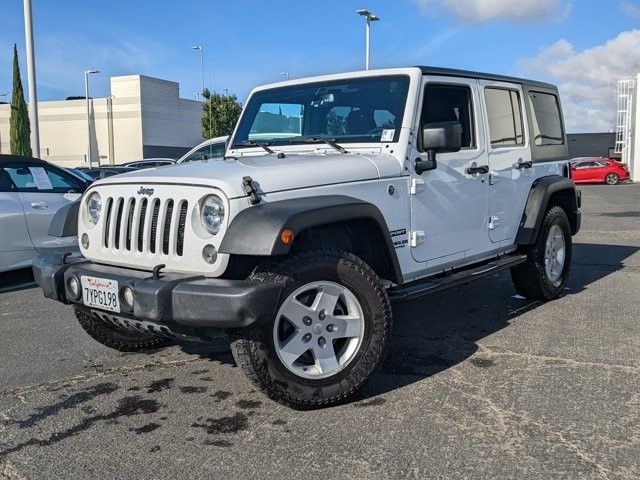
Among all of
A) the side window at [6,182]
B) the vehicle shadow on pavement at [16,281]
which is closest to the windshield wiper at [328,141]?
the side window at [6,182]

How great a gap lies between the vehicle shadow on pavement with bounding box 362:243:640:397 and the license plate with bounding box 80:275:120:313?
156 cm

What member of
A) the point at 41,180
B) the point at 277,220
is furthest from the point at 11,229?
the point at 277,220

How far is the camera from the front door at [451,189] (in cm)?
436

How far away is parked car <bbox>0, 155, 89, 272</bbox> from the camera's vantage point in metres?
7.05

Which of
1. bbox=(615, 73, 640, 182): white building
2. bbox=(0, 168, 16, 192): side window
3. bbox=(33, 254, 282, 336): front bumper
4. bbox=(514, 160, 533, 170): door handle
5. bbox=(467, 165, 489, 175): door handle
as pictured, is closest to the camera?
bbox=(33, 254, 282, 336): front bumper

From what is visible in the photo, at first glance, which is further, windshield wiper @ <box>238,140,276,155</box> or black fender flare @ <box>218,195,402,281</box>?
windshield wiper @ <box>238,140,276,155</box>

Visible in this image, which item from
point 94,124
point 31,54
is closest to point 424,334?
point 31,54

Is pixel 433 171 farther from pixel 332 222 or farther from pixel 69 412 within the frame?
pixel 69 412

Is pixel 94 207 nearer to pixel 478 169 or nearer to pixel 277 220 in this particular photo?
pixel 277 220

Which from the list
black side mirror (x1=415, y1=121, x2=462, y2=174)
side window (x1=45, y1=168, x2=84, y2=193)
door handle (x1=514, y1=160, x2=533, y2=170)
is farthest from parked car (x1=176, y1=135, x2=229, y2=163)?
black side mirror (x1=415, y1=121, x2=462, y2=174)

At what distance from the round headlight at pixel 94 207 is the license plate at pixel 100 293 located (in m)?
0.53

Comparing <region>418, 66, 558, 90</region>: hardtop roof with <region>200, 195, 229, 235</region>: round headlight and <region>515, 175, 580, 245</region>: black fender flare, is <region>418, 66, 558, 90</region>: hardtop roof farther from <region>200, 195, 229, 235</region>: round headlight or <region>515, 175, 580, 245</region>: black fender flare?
<region>200, 195, 229, 235</region>: round headlight

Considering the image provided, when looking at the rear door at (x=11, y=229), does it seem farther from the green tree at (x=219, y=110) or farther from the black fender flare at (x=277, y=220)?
the green tree at (x=219, y=110)

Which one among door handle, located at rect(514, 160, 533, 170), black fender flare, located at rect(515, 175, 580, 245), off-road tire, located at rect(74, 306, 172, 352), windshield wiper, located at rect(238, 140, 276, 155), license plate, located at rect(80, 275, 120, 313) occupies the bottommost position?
off-road tire, located at rect(74, 306, 172, 352)
